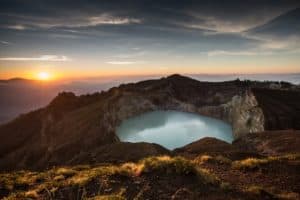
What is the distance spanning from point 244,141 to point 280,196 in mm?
24034

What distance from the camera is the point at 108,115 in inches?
2475

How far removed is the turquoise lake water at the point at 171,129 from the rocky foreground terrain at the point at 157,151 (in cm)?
270

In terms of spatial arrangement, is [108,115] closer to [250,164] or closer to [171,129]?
[171,129]

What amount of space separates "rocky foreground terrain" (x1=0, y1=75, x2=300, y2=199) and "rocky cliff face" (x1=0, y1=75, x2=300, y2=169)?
297mm

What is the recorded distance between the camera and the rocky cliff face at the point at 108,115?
49969mm

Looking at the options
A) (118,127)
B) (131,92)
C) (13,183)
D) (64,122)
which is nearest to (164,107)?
(131,92)

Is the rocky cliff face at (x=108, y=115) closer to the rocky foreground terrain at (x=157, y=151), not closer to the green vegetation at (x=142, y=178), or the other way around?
the rocky foreground terrain at (x=157, y=151)

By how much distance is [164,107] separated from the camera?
79.2m

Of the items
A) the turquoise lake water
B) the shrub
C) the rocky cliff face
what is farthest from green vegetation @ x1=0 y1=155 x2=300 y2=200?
the turquoise lake water

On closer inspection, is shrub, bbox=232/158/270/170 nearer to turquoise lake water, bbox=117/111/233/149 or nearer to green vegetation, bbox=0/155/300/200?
green vegetation, bbox=0/155/300/200

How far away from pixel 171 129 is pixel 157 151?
85.6 ft

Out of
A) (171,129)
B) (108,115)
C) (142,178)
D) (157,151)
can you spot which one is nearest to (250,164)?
(142,178)

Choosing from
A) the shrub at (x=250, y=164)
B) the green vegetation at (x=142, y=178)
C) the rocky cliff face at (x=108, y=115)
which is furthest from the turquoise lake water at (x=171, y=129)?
the green vegetation at (x=142, y=178)

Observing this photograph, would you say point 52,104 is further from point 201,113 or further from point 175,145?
point 175,145
